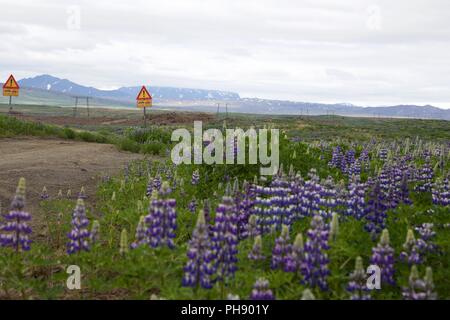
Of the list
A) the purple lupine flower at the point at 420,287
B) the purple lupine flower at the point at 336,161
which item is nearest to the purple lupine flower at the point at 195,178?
the purple lupine flower at the point at 336,161

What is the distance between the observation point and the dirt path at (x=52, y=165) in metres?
10.4

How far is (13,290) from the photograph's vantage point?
545 centimetres

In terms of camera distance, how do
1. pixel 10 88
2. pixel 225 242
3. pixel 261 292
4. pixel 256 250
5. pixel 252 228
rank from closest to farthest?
1. pixel 261 292
2. pixel 256 250
3. pixel 225 242
4. pixel 252 228
5. pixel 10 88

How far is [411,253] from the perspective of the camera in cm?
466

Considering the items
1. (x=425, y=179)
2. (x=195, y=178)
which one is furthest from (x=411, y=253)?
(x=195, y=178)

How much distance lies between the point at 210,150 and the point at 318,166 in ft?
6.48

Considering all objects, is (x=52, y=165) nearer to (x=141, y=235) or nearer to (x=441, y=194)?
(x=141, y=235)

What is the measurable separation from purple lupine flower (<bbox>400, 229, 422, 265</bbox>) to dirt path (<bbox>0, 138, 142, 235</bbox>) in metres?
5.48

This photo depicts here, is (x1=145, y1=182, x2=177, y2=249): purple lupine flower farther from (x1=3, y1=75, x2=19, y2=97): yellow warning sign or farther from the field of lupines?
(x1=3, y1=75, x2=19, y2=97): yellow warning sign

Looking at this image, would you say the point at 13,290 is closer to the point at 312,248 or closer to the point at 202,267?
the point at 202,267

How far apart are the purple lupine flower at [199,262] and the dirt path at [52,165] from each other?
455 cm

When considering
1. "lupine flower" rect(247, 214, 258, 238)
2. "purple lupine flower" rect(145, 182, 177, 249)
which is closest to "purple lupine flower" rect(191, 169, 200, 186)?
"lupine flower" rect(247, 214, 258, 238)

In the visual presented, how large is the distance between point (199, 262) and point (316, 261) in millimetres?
947
